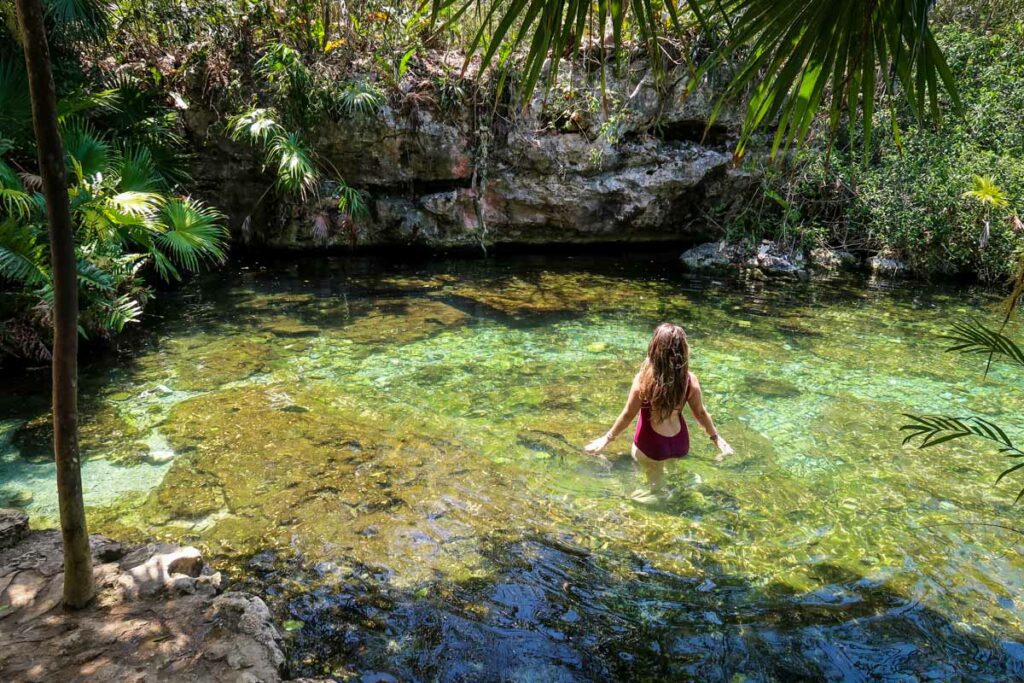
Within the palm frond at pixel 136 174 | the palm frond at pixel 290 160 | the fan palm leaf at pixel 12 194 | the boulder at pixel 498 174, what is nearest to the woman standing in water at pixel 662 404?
the fan palm leaf at pixel 12 194

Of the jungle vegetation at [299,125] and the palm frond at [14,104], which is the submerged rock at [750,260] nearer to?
the jungle vegetation at [299,125]

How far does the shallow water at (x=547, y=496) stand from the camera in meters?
3.37

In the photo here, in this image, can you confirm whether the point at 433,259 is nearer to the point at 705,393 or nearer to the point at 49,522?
the point at 705,393

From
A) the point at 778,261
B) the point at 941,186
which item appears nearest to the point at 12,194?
the point at 778,261

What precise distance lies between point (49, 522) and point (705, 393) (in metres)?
5.79

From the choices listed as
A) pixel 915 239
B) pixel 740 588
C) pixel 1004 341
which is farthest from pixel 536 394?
pixel 915 239

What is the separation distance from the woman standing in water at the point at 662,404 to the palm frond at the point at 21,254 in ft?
17.3

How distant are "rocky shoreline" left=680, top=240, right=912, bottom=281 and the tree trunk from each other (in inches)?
451

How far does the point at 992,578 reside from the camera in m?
3.92

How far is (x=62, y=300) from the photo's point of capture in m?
2.47

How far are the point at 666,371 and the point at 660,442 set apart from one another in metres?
0.60

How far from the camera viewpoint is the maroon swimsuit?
15.9 ft

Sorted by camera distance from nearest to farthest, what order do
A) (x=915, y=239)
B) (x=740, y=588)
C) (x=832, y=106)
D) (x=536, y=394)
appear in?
(x=832, y=106) < (x=740, y=588) < (x=536, y=394) < (x=915, y=239)

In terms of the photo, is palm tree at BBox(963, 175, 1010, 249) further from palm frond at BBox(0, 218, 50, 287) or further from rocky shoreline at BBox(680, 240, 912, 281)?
palm frond at BBox(0, 218, 50, 287)
